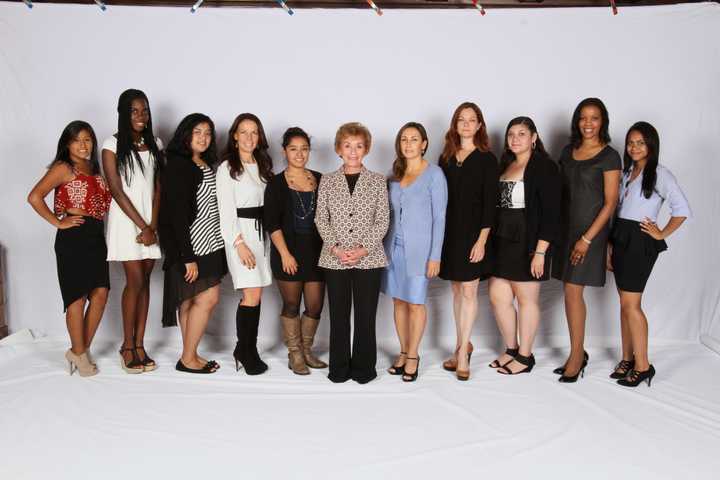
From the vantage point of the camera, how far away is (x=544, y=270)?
3363 mm

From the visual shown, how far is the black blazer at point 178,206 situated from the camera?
3.24 meters

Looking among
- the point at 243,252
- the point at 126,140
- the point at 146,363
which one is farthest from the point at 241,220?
the point at 146,363

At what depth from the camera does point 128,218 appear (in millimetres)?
3408

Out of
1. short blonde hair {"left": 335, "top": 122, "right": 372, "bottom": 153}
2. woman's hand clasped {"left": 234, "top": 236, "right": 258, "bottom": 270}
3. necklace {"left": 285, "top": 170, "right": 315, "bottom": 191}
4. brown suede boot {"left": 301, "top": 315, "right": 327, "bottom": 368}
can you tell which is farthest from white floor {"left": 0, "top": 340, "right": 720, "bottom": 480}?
short blonde hair {"left": 335, "top": 122, "right": 372, "bottom": 153}

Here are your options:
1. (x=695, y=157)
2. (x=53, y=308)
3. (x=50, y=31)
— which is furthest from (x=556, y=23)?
(x=53, y=308)

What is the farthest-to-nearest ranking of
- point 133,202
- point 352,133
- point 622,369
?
point 622,369, point 133,202, point 352,133

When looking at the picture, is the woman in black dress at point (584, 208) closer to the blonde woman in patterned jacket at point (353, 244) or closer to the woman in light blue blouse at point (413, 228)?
the woman in light blue blouse at point (413, 228)

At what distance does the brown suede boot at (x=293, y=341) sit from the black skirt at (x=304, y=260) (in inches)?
10.9

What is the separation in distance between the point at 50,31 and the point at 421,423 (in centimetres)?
347

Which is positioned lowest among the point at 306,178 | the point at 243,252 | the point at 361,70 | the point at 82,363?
the point at 82,363

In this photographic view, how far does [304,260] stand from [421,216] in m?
0.73

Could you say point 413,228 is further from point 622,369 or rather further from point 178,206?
point 622,369

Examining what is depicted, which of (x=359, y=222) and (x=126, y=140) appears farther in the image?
(x=126, y=140)

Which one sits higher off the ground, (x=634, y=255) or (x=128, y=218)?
(x=128, y=218)
